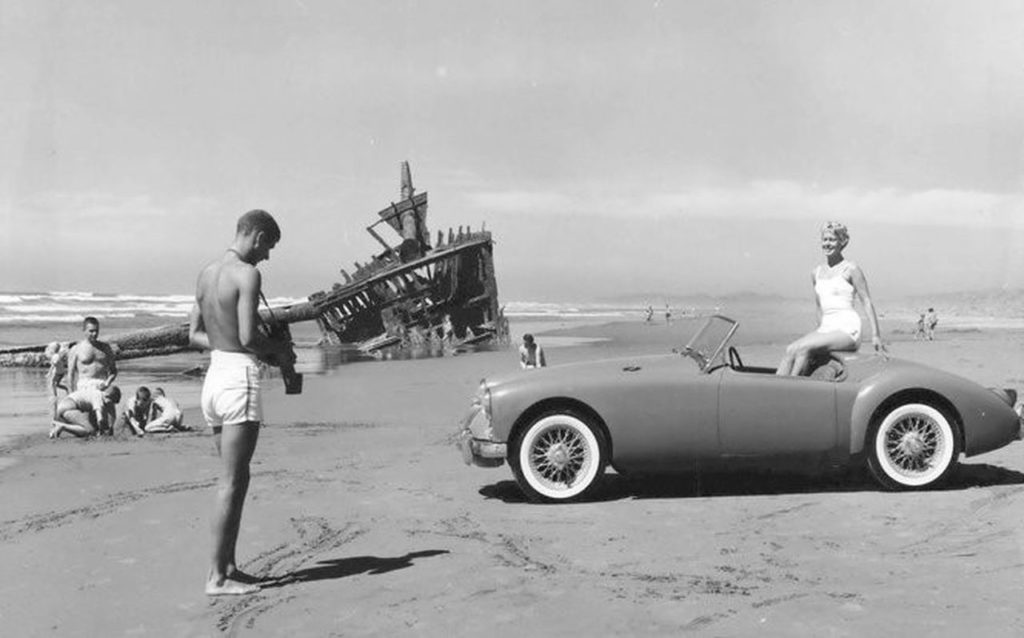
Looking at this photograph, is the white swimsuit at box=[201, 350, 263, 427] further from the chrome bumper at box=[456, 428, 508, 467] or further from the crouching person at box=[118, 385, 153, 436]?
the crouching person at box=[118, 385, 153, 436]

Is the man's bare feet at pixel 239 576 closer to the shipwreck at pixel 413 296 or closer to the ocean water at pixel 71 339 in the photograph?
the ocean water at pixel 71 339

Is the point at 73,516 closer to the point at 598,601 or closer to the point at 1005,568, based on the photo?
the point at 598,601

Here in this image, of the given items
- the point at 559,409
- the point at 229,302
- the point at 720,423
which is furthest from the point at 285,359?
the point at 720,423

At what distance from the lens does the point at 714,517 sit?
5879mm

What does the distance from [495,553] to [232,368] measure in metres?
1.83

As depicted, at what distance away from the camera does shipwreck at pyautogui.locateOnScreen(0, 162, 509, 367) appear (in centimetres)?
2794

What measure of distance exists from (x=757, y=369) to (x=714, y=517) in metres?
1.47

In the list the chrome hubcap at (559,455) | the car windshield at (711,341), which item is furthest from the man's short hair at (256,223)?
the car windshield at (711,341)

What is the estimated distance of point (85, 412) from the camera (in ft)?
34.9

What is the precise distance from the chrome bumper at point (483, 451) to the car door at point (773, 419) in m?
1.56

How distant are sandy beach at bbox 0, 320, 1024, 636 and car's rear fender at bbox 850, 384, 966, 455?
426mm

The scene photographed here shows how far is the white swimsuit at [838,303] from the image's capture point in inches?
270

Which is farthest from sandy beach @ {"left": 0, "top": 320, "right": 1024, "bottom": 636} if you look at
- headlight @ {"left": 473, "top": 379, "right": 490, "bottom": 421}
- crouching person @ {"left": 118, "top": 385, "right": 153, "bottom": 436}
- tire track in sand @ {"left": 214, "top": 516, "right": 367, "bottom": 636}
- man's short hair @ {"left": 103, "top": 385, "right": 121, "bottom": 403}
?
crouching person @ {"left": 118, "top": 385, "right": 153, "bottom": 436}

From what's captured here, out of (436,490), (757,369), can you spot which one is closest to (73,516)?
(436,490)
